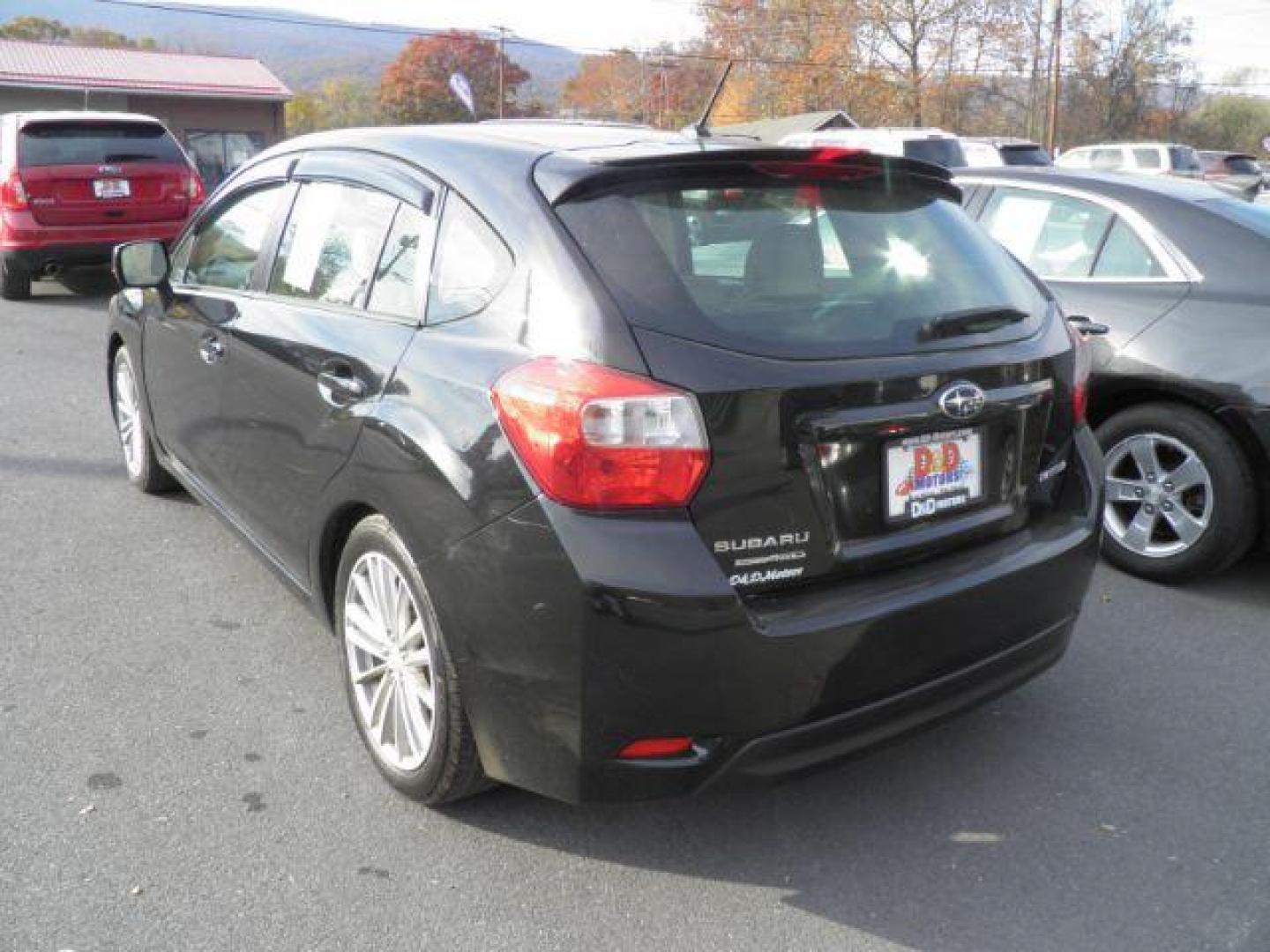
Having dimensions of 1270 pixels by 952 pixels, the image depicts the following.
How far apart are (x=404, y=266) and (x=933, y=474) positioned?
4.59 feet

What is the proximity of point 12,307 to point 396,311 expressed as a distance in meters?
9.78

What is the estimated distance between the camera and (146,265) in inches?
171

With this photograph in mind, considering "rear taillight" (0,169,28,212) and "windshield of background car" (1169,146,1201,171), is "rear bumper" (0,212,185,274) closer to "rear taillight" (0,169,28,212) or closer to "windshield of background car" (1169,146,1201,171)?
"rear taillight" (0,169,28,212)

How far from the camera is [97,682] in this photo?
348 cm

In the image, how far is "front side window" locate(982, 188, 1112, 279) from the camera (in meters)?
4.86

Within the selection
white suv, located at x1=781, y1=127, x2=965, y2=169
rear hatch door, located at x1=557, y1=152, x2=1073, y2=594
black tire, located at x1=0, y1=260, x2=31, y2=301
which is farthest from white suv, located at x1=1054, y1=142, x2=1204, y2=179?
rear hatch door, located at x1=557, y1=152, x2=1073, y2=594

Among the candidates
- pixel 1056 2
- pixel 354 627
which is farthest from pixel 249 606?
pixel 1056 2

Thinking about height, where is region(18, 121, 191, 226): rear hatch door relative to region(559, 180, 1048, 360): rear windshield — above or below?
above

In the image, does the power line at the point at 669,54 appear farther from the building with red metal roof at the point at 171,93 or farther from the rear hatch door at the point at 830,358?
the rear hatch door at the point at 830,358

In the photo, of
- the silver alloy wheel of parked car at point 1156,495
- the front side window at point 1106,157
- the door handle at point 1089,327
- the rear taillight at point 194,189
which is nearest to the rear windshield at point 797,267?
the door handle at point 1089,327

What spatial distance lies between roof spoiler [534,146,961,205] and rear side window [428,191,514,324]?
0.18m

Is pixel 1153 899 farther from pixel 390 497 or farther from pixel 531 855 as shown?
pixel 390 497

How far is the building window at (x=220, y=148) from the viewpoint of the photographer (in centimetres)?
3559

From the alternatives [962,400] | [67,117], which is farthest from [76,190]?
[962,400]
